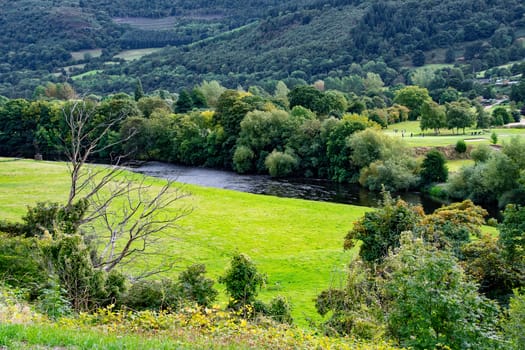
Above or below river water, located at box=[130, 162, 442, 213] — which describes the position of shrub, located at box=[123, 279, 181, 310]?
below

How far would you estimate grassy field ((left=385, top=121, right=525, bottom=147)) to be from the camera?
218ft

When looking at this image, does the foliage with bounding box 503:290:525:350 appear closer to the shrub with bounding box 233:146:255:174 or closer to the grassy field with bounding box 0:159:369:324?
the grassy field with bounding box 0:159:369:324

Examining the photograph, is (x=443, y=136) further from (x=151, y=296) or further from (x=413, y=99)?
(x=151, y=296)

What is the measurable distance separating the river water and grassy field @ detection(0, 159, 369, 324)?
860cm

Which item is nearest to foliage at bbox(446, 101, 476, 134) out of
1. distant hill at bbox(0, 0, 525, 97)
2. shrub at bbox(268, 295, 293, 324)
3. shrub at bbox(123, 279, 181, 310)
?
shrub at bbox(268, 295, 293, 324)

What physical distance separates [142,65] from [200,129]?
370ft

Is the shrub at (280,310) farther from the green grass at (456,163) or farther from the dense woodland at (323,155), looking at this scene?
the green grass at (456,163)

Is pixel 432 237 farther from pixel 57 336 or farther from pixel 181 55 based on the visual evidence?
pixel 181 55

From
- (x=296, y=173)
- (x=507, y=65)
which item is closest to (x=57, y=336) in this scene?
(x=296, y=173)

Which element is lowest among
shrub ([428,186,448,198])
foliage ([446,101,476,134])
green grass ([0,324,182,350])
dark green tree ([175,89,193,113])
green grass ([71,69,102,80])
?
green grass ([0,324,182,350])

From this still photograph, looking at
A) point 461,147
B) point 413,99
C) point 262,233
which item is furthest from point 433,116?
point 262,233

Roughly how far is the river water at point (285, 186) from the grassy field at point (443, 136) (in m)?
13.0

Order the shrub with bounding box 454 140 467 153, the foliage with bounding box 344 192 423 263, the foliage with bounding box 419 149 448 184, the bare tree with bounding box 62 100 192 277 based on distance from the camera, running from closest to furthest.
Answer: the bare tree with bounding box 62 100 192 277
the foliage with bounding box 344 192 423 263
the foliage with bounding box 419 149 448 184
the shrub with bounding box 454 140 467 153

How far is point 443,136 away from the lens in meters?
74.6
